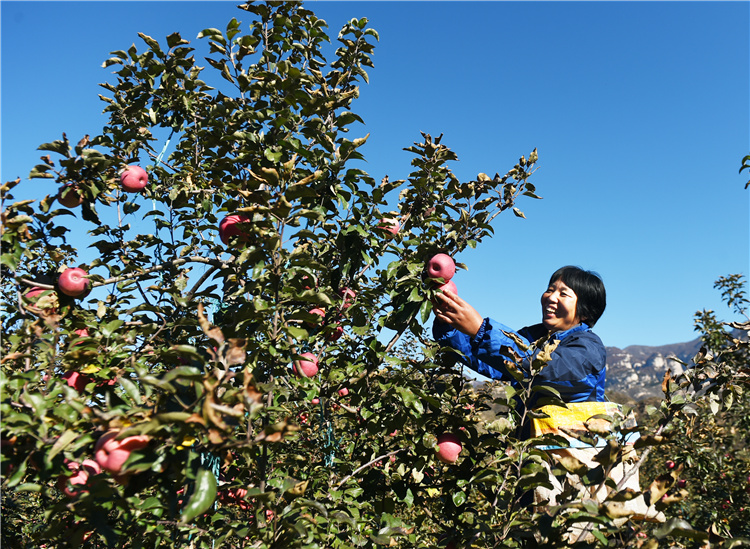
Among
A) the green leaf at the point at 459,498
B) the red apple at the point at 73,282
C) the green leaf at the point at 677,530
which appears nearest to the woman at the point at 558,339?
the green leaf at the point at 459,498

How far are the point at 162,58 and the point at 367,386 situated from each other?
1.93 meters

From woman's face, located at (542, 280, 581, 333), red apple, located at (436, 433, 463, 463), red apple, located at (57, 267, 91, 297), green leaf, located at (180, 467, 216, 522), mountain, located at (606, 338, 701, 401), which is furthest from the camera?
mountain, located at (606, 338, 701, 401)

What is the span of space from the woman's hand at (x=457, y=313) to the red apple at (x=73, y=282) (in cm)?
141

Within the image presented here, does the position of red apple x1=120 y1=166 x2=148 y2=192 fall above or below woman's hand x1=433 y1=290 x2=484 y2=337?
above

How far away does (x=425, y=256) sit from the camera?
218 centimetres

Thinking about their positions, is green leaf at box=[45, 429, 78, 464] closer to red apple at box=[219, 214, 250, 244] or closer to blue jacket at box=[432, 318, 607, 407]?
red apple at box=[219, 214, 250, 244]

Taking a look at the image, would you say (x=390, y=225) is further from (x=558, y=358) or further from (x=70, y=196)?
(x=70, y=196)

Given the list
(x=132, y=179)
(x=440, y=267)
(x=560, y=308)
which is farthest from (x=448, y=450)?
(x=132, y=179)

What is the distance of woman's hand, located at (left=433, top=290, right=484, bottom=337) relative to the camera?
222 cm

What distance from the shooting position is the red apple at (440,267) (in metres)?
2.12

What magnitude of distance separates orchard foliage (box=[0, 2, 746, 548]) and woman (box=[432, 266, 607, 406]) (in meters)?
0.16

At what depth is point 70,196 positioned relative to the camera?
197 centimetres

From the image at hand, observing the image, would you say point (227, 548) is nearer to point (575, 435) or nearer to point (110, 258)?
point (110, 258)

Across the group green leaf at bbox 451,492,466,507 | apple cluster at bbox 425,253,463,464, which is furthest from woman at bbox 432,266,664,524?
green leaf at bbox 451,492,466,507
